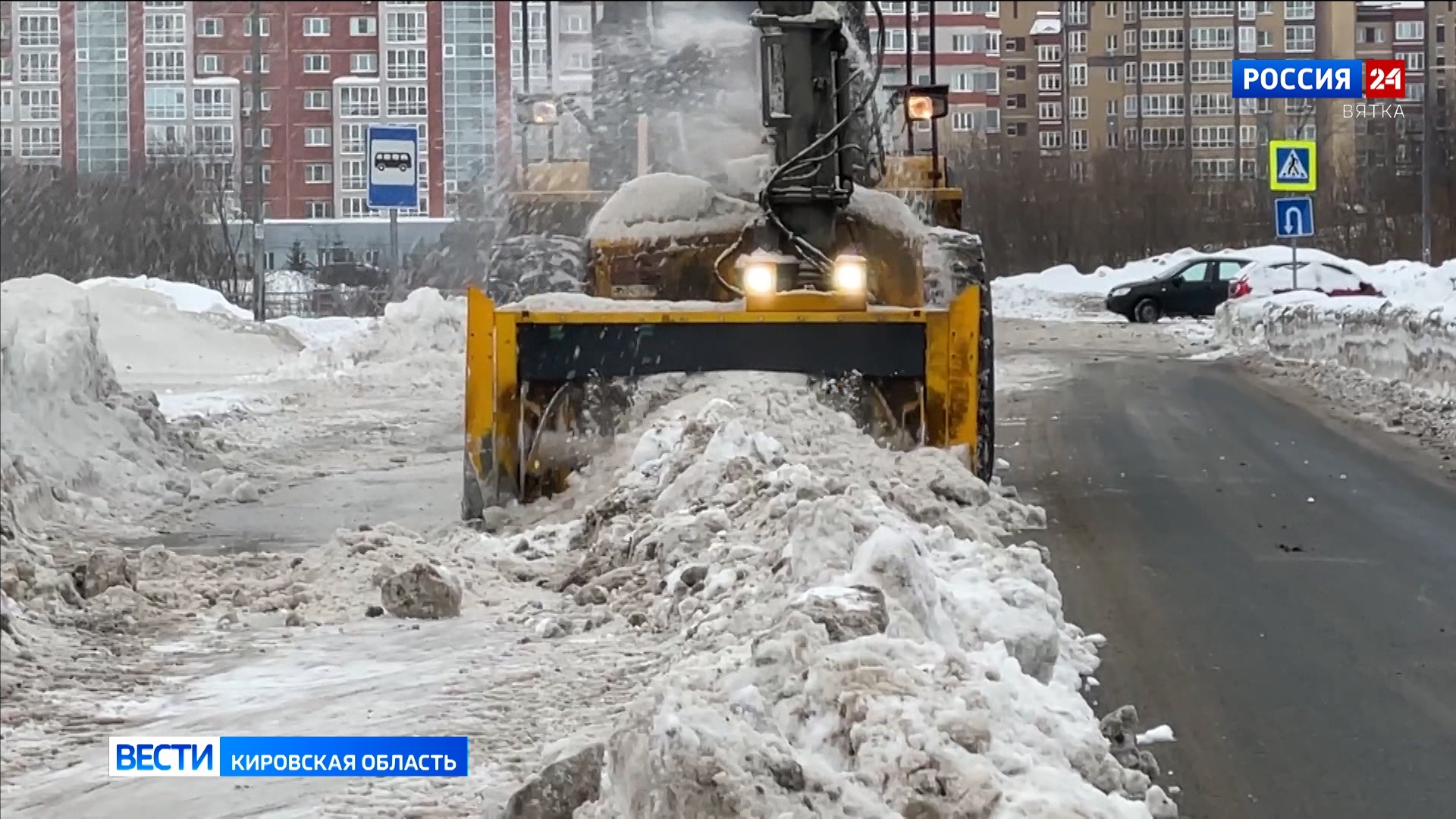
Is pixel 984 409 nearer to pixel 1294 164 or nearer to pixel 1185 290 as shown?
pixel 1294 164

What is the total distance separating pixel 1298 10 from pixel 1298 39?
87cm

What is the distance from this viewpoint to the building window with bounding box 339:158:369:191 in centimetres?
3618

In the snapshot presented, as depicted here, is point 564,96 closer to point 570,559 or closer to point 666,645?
point 570,559

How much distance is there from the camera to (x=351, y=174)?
37094mm

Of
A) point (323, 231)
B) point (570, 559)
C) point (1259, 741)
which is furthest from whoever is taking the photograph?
point (323, 231)

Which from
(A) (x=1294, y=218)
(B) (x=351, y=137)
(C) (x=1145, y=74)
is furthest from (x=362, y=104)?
(C) (x=1145, y=74)

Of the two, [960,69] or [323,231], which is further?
[960,69]

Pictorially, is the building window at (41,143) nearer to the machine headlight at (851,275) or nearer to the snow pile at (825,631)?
the machine headlight at (851,275)

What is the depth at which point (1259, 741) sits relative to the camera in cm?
535

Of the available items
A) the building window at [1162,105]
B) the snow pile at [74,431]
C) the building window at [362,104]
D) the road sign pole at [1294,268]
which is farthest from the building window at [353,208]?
the building window at [1162,105]

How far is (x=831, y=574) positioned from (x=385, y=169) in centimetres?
1609

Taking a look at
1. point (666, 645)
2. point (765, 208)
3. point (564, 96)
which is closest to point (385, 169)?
Result: point (564, 96)

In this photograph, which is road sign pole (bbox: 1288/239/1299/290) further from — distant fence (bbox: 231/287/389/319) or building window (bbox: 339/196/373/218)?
building window (bbox: 339/196/373/218)

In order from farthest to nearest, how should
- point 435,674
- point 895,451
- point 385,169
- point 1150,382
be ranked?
point 385,169 → point 1150,382 → point 895,451 → point 435,674
